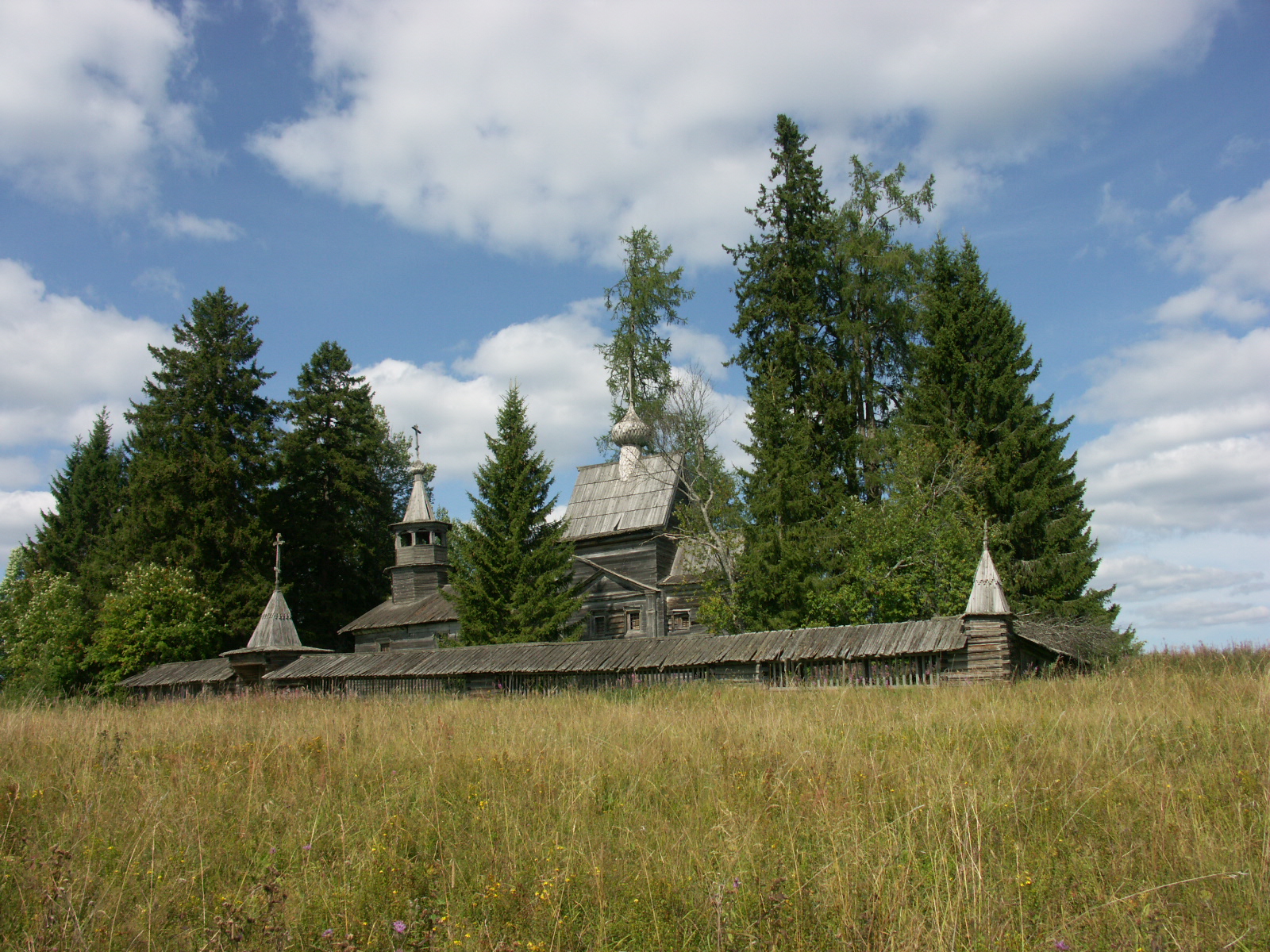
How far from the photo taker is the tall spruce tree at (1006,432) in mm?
23078

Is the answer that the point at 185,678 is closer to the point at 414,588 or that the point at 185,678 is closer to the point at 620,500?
the point at 414,588

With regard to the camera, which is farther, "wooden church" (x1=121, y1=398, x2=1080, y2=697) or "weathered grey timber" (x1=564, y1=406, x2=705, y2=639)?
"weathered grey timber" (x1=564, y1=406, x2=705, y2=639)

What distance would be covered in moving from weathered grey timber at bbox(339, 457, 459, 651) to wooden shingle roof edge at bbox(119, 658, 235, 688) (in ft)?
28.0

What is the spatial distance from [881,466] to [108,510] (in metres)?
37.7

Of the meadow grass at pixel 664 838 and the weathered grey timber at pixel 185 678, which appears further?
the weathered grey timber at pixel 185 678

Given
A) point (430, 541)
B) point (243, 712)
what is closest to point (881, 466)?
point (430, 541)

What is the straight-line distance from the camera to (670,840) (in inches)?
171

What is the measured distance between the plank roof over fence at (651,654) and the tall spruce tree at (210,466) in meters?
14.0

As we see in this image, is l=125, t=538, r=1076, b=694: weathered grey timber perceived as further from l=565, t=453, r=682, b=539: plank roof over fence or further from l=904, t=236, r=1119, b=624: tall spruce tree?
l=565, t=453, r=682, b=539: plank roof over fence

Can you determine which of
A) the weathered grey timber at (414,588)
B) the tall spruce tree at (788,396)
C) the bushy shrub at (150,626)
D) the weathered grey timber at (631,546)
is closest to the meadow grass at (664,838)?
the tall spruce tree at (788,396)

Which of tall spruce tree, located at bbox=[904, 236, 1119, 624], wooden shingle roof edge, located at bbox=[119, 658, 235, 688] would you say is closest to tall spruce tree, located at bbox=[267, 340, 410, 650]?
wooden shingle roof edge, located at bbox=[119, 658, 235, 688]

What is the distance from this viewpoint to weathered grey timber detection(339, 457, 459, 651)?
32.2 m

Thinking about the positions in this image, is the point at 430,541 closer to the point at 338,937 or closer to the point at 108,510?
the point at 108,510

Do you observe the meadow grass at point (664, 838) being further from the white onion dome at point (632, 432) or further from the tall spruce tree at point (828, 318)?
the white onion dome at point (632, 432)
